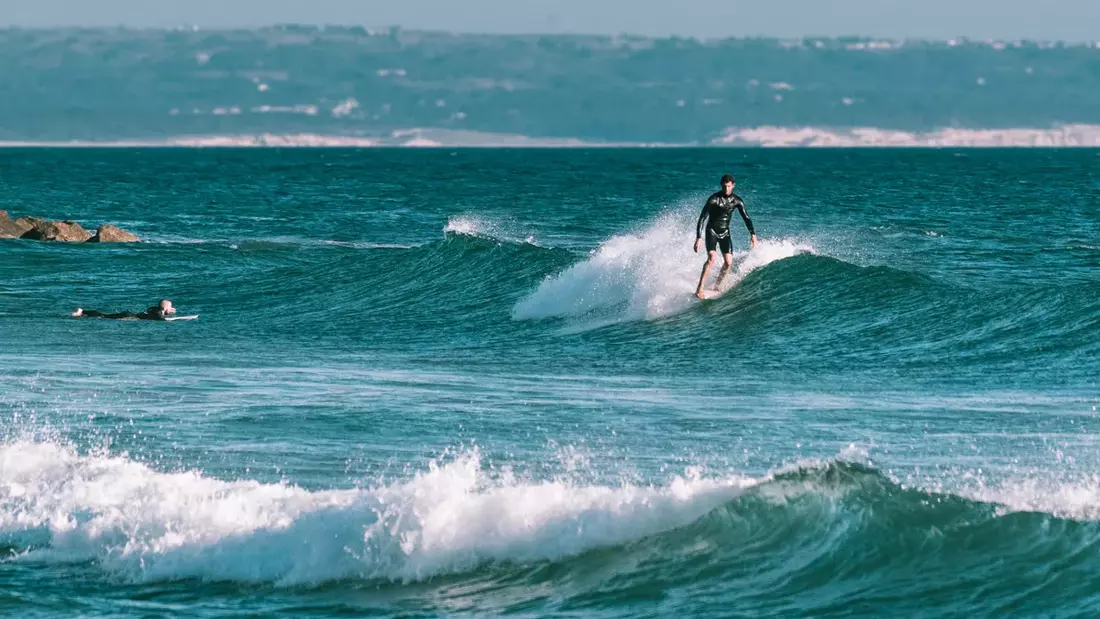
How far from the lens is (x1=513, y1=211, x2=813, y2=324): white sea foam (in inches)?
947

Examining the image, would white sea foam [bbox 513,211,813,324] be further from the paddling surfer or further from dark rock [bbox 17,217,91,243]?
dark rock [bbox 17,217,91,243]

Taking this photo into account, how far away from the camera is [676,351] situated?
2042cm

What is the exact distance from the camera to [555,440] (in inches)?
543

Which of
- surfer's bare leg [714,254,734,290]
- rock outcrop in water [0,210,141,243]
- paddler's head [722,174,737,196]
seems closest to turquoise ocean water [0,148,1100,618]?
surfer's bare leg [714,254,734,290]

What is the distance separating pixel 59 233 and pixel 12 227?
6.11 ft

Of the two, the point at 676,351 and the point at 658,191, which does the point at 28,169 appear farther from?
the point at 676,351

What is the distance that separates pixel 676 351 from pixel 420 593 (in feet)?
34.9

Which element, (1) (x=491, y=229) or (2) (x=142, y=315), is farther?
(1) (x=491, y=229)

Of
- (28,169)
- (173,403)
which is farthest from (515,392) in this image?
(28,169)

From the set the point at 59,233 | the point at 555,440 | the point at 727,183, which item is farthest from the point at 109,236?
the point at 555,440

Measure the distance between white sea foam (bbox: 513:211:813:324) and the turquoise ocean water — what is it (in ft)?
0.23

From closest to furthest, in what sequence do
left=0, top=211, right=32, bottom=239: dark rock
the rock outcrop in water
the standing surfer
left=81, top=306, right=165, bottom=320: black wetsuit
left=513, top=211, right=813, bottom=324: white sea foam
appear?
the standing surfer < left=81, top=306, right=165, bottom=320: black wetsuit < left=513, top=211, right=813, bottom=324: white sea foam < the rock outcrop in water < left=0, top=211, right=32, bottom=239: dark rock

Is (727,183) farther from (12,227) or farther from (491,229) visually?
(12,227)

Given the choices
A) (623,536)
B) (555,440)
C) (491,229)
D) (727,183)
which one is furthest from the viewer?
(491,229)
